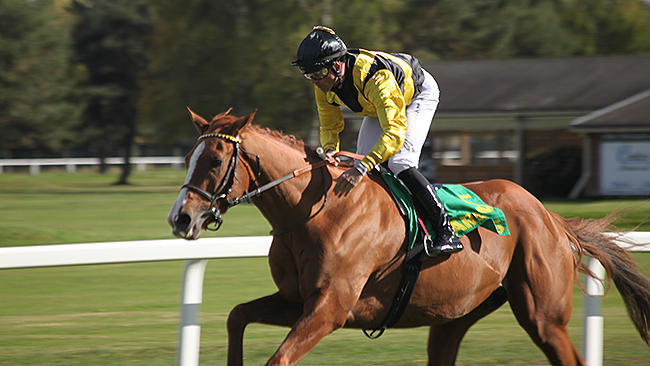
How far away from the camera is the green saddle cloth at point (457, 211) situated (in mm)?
3455

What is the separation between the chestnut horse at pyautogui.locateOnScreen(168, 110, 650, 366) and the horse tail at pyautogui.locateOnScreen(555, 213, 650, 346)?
0.23 m

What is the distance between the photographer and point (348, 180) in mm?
3250

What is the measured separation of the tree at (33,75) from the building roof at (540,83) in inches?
672

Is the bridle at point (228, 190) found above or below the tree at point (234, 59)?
above

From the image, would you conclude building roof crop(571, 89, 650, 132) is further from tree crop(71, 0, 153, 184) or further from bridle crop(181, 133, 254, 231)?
tree crop(71, 0, 153, 184)

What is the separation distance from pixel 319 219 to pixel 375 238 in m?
0.28

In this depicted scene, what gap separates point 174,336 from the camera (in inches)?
226

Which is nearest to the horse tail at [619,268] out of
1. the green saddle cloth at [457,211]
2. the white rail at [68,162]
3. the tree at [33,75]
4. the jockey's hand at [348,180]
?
the green saddle cloth at [457,211]

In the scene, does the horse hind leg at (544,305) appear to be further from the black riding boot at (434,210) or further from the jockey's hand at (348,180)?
the jockey's hand at (348,180)

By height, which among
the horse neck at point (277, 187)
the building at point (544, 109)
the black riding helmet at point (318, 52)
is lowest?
the building at point (544, 109)

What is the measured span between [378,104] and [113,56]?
36956 millimetres

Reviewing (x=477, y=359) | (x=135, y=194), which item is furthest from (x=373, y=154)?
(x=135, y=194)

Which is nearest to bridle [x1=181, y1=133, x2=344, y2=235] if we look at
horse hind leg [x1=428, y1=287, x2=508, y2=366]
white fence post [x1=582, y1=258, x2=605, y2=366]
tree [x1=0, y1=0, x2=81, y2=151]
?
horse hind leg [x1=428, y1=287, x2=508, y2=366]

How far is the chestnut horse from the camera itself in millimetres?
3041
